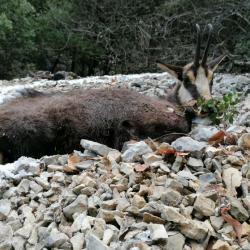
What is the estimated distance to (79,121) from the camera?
5387 millimetres

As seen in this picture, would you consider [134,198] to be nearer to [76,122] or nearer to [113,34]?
[76,122]

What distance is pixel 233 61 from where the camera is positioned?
48.5ft

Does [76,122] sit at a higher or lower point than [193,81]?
higher

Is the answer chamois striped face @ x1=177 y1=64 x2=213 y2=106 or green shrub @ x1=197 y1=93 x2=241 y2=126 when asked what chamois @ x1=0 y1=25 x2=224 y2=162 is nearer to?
green shrub @ x1=197 y1=93 x2=241 y2=126

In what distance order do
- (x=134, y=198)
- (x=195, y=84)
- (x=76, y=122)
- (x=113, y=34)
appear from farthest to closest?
(x=113, y=34) → (x=195, y=84) → (x=76, y=122) → (x=134, y=198)

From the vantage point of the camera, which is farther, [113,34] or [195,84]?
[113,34]

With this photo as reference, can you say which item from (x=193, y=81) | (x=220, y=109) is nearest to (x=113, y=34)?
(x=193, y=81)

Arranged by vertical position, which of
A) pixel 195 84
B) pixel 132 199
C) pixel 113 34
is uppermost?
pixel 132 199

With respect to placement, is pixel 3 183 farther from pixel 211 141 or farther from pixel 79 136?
pixel 211 141

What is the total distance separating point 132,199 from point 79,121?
185 centimetres

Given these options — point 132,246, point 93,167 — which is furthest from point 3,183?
point 132,246

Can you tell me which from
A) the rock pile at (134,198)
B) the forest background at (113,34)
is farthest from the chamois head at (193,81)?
the forest background at (113,34)

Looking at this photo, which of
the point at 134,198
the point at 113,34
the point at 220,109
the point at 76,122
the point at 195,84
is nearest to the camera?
the point at 134,198

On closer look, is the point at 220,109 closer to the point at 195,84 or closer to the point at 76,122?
the point at 195,84
